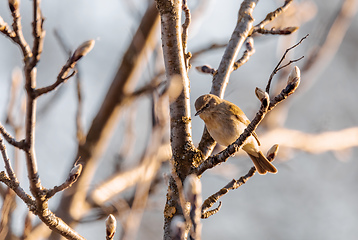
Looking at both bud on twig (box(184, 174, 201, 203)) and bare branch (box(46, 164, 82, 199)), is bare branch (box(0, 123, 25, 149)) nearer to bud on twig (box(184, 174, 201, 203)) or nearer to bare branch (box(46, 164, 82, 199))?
bare branch (box(46, 164, 82, 199))

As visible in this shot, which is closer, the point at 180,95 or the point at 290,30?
the point at 180,95

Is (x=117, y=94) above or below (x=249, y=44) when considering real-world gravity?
above

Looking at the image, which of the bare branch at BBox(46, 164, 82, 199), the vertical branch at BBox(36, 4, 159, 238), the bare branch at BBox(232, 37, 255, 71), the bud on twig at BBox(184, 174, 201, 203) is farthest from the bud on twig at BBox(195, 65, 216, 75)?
the vertical branch at BBox(36, 4, 159, 238)

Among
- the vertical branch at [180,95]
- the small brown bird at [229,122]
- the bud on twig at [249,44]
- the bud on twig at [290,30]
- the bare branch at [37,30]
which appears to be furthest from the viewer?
the small brown bird at [229,122]

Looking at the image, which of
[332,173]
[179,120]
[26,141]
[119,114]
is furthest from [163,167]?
[332,173]

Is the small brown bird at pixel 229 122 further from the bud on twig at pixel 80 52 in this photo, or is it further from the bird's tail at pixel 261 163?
the bud on twig at pixel 80 52

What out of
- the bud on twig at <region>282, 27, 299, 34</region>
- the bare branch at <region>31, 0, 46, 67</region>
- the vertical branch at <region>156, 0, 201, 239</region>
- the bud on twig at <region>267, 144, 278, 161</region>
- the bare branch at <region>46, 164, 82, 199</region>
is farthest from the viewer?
the bud on twig at <region>282, 27, 299, 34</region>

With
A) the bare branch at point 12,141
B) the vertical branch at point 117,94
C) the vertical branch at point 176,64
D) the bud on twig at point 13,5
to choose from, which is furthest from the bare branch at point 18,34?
the vertical branch at point 117,94

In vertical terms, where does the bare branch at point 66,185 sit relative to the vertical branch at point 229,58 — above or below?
below

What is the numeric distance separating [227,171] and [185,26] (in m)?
3.55

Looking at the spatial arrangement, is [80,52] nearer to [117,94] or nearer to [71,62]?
[71,62]

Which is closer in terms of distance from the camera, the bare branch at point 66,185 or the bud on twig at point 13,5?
the bud on twig at point 13,5

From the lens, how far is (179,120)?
1.99 metres

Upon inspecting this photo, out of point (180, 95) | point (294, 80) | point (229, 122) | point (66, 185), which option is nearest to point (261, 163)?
point (229, 122)
